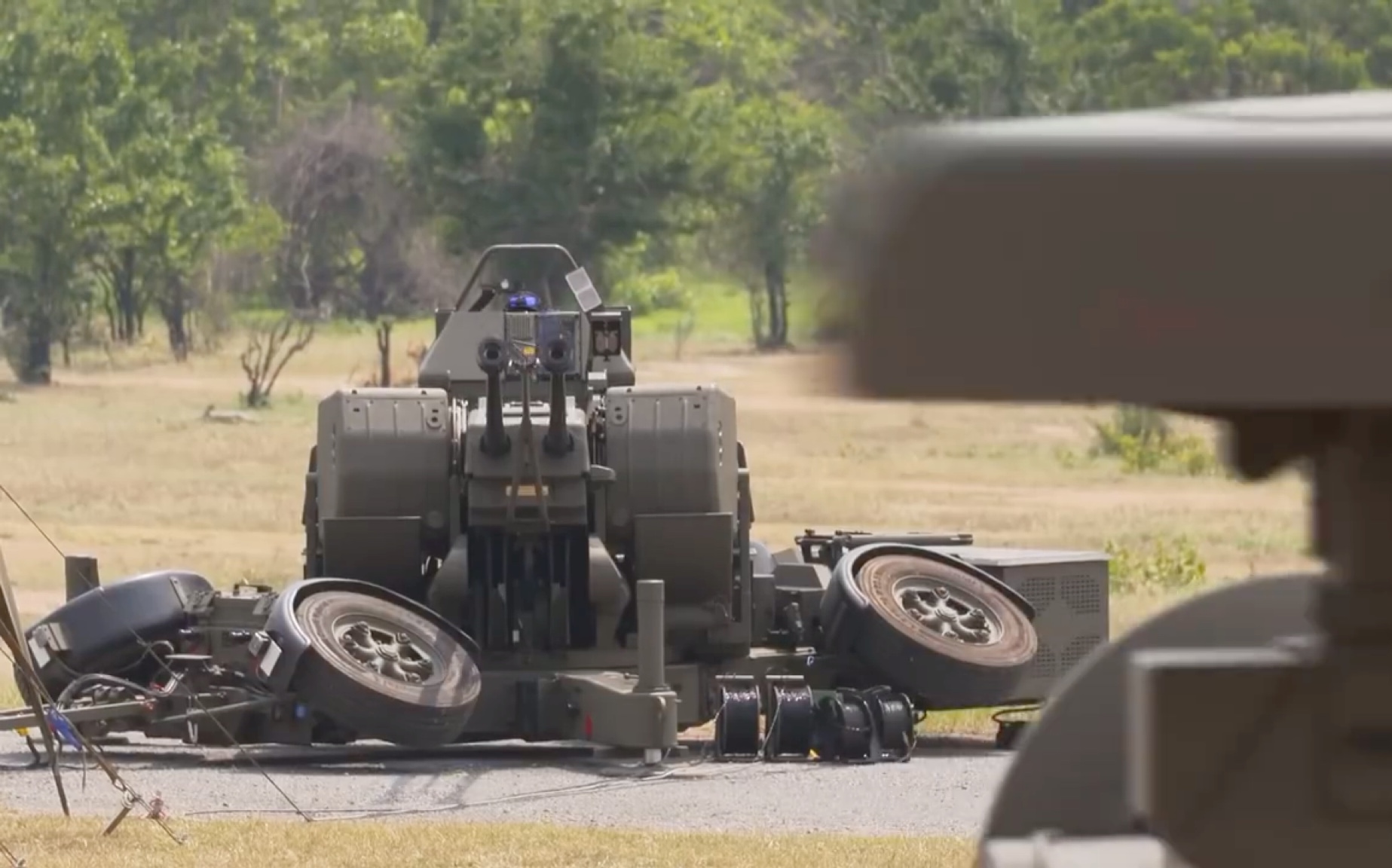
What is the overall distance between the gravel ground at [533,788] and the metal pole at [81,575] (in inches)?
38.6

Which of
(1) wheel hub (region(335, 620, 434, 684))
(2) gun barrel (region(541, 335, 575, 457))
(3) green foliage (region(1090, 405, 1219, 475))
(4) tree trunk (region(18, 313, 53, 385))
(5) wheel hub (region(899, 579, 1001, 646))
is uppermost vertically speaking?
(2) gun barrel (region(541, 335, 575, 457))

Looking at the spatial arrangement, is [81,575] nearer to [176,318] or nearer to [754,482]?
[754,482]

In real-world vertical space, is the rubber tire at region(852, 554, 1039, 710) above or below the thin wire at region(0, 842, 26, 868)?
Answer: below

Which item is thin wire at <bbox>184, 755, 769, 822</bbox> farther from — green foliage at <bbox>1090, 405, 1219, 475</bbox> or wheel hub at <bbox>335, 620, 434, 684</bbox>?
green foliage at <bbox>1090, 405, 1219, 475</bbox>

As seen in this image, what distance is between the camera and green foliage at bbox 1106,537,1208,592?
22.5 m

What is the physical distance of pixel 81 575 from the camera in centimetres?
1434

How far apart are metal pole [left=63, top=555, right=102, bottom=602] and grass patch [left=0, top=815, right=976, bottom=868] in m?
3.94

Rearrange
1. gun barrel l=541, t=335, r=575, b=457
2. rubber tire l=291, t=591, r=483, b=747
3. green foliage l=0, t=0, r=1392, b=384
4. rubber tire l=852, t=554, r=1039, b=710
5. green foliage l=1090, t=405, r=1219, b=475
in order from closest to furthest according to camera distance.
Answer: rubber tire l=291, t=591, r=483, b=747 < gun barrel l=541, t=335, r=575, b=457 < rubber tire l=852, t=554, r=1039, b=710 < green foliage l=1090, t=405, r=1219, b=475 < green foliage l=0, t=0, r=1392, b=384

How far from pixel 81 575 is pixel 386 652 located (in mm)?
2580

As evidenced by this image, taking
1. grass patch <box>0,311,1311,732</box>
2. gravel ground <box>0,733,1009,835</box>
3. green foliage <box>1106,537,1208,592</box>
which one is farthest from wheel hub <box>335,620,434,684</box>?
green foliage <box>1106,537,1208,592</box>

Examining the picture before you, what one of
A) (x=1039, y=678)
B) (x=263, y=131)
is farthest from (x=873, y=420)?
(x=1039, y=678)

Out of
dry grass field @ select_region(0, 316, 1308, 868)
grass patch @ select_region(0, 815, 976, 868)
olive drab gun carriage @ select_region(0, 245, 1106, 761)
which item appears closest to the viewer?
grass patch @ select_region(0, 815, 976, 868)

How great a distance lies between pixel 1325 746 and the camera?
2156 mm

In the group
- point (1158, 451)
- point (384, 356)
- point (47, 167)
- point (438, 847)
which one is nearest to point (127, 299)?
point (47, 167)
